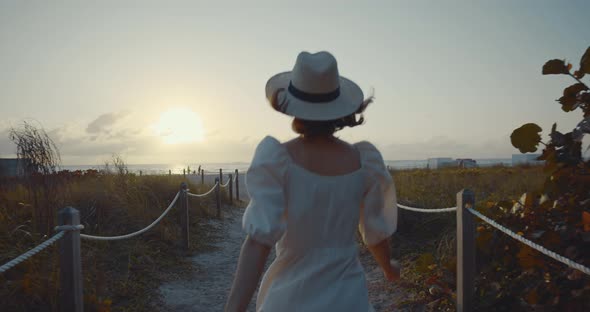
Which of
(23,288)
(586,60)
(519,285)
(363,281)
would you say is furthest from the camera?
(23,288)

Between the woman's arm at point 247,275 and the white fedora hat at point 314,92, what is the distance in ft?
1.52

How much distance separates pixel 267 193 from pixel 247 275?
0.86 ft

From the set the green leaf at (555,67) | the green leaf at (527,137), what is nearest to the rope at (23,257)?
the green leaf at (527,137)

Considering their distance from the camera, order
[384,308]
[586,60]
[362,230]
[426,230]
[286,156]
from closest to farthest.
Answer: [286,156], [362,230], [586,60], [384,308], [426,230]

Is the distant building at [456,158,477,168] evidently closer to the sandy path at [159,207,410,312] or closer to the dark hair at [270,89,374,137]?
the sandy path at [159,207,410,312]

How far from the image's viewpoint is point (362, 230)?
181 cm

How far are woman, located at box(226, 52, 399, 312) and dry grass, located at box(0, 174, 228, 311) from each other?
2.68 meters

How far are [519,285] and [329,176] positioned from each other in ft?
7.88

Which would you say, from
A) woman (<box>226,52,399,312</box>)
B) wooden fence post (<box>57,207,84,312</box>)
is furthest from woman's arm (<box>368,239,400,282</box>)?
wooden fence post (<box>57,207,84,312</box>)

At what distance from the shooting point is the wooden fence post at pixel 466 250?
10.7 feet

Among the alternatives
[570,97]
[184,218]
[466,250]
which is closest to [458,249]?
[466,250]

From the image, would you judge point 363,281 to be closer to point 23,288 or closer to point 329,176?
point 329,176

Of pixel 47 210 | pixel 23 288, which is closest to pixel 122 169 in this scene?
pixel 47 210

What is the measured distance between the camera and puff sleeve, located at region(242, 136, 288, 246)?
1.45 meters
